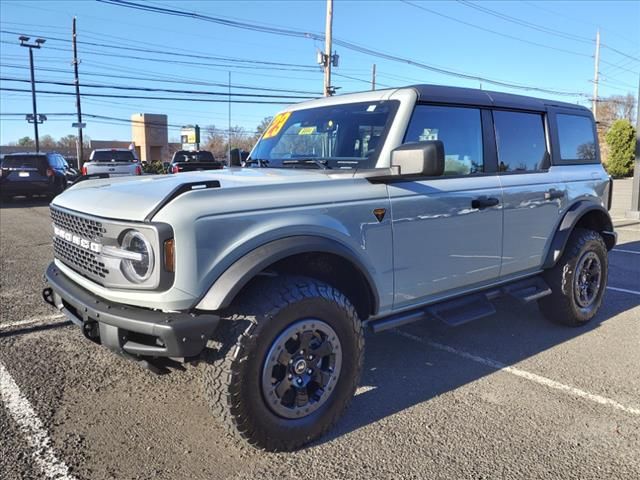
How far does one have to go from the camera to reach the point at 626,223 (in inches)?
505

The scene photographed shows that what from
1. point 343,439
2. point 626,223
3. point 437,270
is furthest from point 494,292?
point 626,223

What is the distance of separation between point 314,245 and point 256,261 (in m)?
0.37

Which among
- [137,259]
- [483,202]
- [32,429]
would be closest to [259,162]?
[483,202]

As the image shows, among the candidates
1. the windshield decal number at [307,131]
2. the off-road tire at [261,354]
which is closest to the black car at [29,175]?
the windshield decal number at [307,131]

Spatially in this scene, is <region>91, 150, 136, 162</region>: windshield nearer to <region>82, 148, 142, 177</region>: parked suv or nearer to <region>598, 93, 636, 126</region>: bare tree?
<region>82, 148, 142, 177</region>: parked suv

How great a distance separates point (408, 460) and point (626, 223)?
12.3 metres

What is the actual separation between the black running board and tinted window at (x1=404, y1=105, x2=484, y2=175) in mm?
952

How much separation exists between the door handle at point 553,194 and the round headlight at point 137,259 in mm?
3372

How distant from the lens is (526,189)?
430 centimetres

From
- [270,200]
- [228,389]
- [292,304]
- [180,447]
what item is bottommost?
[180,447]

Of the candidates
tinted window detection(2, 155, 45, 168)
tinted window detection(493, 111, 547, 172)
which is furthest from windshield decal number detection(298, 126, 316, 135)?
tinted window detection(2, 155, 45, 168)

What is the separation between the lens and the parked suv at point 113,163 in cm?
1789

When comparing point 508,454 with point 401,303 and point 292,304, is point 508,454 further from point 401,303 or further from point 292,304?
point 292,304

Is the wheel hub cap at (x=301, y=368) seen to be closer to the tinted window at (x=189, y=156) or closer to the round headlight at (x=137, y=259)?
the round headlight at (x=137, y=259)
